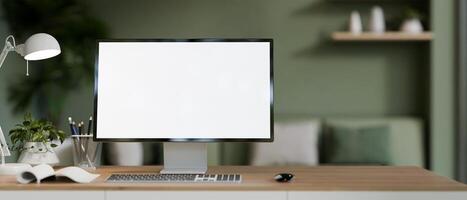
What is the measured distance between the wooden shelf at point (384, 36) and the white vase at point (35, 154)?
8.90ft

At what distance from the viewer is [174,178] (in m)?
2.04

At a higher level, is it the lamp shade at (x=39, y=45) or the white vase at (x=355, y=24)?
the white vase at (x=355, y=24)

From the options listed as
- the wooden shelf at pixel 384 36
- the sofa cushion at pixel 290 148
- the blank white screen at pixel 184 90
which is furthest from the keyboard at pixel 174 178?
the wooden shelf at pixel 384 36

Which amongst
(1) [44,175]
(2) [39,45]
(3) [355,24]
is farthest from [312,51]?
(1) [44,175]

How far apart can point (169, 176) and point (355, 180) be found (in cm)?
55

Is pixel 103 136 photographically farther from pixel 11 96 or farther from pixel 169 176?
pixel 11 96

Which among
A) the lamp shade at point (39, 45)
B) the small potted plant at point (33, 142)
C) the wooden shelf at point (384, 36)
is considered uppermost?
the wooden shelf at point (384, 36)

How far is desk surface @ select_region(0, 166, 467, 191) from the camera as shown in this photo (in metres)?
1.89

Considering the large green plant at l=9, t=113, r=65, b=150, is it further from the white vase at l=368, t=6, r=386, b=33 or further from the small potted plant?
the white vase at l=368, t=6, r=386, b=33

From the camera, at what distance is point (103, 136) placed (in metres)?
2.22

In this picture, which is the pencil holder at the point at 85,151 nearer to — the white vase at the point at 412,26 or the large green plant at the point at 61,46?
the large green plant at the point at 61,46

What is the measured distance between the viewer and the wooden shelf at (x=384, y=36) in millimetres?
4602

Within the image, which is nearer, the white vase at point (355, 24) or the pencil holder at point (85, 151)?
the pencil holder at point (85, 151)

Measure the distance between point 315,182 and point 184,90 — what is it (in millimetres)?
535
